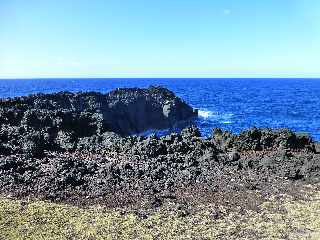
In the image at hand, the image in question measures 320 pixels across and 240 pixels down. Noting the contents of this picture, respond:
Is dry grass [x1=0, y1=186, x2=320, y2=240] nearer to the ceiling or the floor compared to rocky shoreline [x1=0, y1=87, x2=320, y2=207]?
nearer to the floor

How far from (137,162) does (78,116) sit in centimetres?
1555

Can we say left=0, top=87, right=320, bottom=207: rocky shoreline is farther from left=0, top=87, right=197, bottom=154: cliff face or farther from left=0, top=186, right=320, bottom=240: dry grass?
left=0, top=186, right=320, bottom=240: dry grass

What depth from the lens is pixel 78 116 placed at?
4297 cm

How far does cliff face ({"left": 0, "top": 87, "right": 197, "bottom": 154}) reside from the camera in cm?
3372

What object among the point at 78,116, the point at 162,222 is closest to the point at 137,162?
the point at 162,222

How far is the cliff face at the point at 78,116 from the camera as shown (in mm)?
33719

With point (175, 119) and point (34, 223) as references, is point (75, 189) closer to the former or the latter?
point (34, 223)

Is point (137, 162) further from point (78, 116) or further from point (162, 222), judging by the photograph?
point (78, 116)

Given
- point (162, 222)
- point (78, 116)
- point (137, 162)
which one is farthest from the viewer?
point (78, 116)

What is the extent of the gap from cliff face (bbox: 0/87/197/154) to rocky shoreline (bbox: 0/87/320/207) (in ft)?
A: 0.46

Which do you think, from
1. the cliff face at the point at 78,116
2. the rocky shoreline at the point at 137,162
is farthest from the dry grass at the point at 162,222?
the cliff face at the point at 78,116

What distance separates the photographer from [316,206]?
21969mm

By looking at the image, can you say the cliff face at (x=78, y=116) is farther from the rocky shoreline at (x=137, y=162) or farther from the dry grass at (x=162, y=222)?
the dry grass at (x=162, y=222)

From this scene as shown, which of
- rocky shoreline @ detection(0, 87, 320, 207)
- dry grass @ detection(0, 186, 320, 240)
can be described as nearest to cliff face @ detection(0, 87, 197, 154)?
rocky shoreline @ detection(0, 87, 320, 207)
